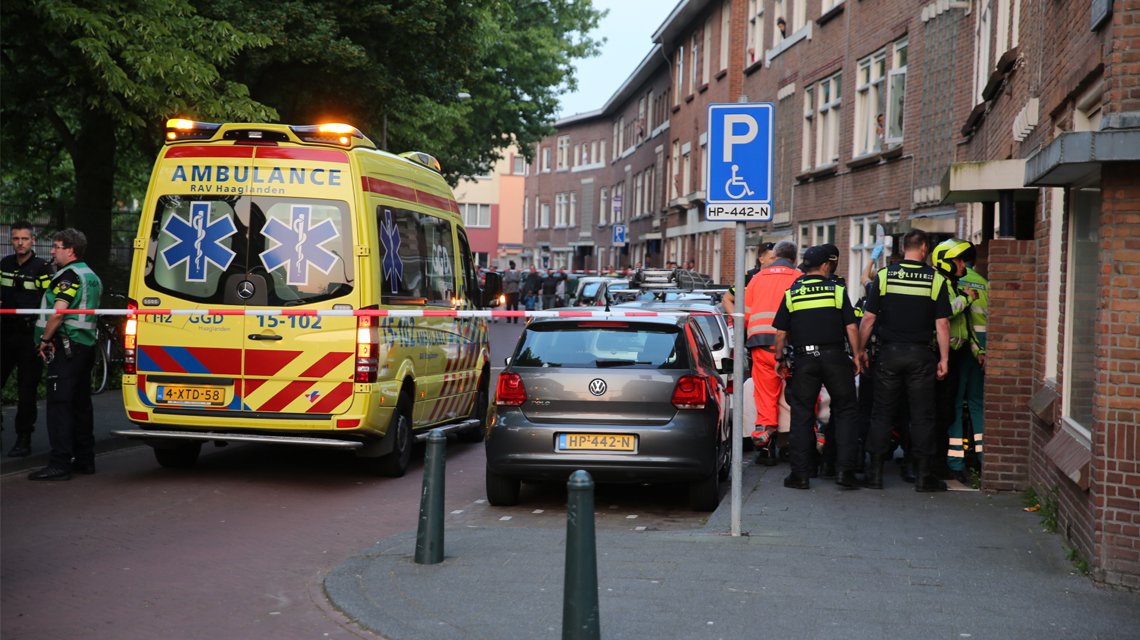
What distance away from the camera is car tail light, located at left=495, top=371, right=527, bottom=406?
9758 millimetres

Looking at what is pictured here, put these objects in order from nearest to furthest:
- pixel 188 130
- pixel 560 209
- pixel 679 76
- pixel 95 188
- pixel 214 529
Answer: pixel 214 529
pixel 188 130
pixel 95 188
pixel 679 76
pixel 560 209

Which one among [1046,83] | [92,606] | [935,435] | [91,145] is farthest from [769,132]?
[91,145]

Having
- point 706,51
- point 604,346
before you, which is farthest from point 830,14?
point 604,346

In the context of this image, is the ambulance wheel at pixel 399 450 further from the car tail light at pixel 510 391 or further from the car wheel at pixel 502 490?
the car tail light at pixel 510 391

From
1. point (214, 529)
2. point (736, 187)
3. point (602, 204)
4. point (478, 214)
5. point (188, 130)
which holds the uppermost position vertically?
point (478, 214)

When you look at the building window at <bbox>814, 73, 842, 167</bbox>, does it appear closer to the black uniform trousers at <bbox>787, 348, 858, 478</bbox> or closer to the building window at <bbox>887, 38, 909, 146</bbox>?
the building window at <bbox>887, 38, 909, 146</bbox>

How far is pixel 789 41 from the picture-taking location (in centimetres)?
3055

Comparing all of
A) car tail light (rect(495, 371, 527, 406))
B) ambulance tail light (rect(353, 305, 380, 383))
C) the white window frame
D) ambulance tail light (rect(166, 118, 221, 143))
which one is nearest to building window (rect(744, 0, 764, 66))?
the white window frame

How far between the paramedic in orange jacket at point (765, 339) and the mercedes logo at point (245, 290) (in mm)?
4141

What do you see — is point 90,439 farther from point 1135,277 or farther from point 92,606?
point 1135,277

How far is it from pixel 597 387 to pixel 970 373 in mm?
3416

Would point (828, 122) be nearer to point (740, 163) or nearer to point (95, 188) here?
point (95, 188)

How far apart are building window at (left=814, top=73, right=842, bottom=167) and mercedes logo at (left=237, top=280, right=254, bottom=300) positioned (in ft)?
59.7

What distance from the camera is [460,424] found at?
13.2 meters
